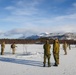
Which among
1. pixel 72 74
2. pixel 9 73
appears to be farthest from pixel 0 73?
pixel 72 74

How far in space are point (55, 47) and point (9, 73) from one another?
4748 mm

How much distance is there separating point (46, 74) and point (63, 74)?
2.90 feet

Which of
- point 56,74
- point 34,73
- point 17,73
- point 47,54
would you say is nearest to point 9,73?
point 17,73

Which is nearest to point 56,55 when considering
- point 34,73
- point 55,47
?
point 55,47

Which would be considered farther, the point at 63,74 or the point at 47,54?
the point at 47,54

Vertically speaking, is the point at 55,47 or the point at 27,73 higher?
the point at 55,47

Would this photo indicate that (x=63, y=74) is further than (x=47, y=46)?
No

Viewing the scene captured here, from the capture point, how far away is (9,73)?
1478 cm

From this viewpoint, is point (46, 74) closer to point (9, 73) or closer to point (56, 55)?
point (9, 73)

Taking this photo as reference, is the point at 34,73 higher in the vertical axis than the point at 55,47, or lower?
lower

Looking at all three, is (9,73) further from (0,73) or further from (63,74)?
(63,74)

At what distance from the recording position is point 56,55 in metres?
18.4

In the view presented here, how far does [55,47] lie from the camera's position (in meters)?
18.5

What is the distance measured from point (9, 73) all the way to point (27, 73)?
96cm
